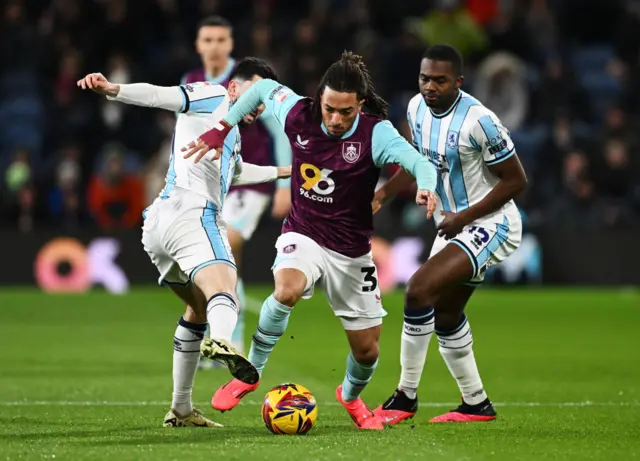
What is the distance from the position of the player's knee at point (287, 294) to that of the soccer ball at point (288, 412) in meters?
0.47

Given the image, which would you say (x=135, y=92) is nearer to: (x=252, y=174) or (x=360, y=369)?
(x=252, y=174)

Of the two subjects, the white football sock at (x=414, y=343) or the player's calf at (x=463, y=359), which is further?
the player's calf at (x=463, y=359)

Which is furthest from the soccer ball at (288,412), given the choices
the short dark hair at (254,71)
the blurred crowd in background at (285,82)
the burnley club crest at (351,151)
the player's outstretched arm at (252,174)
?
the blurred crowd in background at (285,82)

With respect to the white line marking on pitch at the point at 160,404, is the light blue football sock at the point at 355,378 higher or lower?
higher

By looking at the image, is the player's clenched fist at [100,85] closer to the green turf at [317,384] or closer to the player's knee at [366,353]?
the green turf at [317,384]

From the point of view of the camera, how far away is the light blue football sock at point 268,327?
6805 mm

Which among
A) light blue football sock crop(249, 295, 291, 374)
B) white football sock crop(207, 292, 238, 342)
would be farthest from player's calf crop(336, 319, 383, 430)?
white football sock crop(207, 292, 238, 342)

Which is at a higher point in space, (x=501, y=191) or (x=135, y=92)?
(x=135, y=92)

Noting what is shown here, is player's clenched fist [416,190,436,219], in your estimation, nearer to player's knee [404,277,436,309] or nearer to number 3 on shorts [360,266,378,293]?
number 3 on shorts [360,266,378,293]

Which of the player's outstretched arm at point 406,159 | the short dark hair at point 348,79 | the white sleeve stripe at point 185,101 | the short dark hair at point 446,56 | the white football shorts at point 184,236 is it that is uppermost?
the short dark hair at point 446,56

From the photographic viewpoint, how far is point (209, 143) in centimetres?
673

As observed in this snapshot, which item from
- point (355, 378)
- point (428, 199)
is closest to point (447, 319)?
point (355, 378)

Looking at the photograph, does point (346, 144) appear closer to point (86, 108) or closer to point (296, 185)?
point (296, 185)

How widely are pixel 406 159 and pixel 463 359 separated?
153 centimetres
